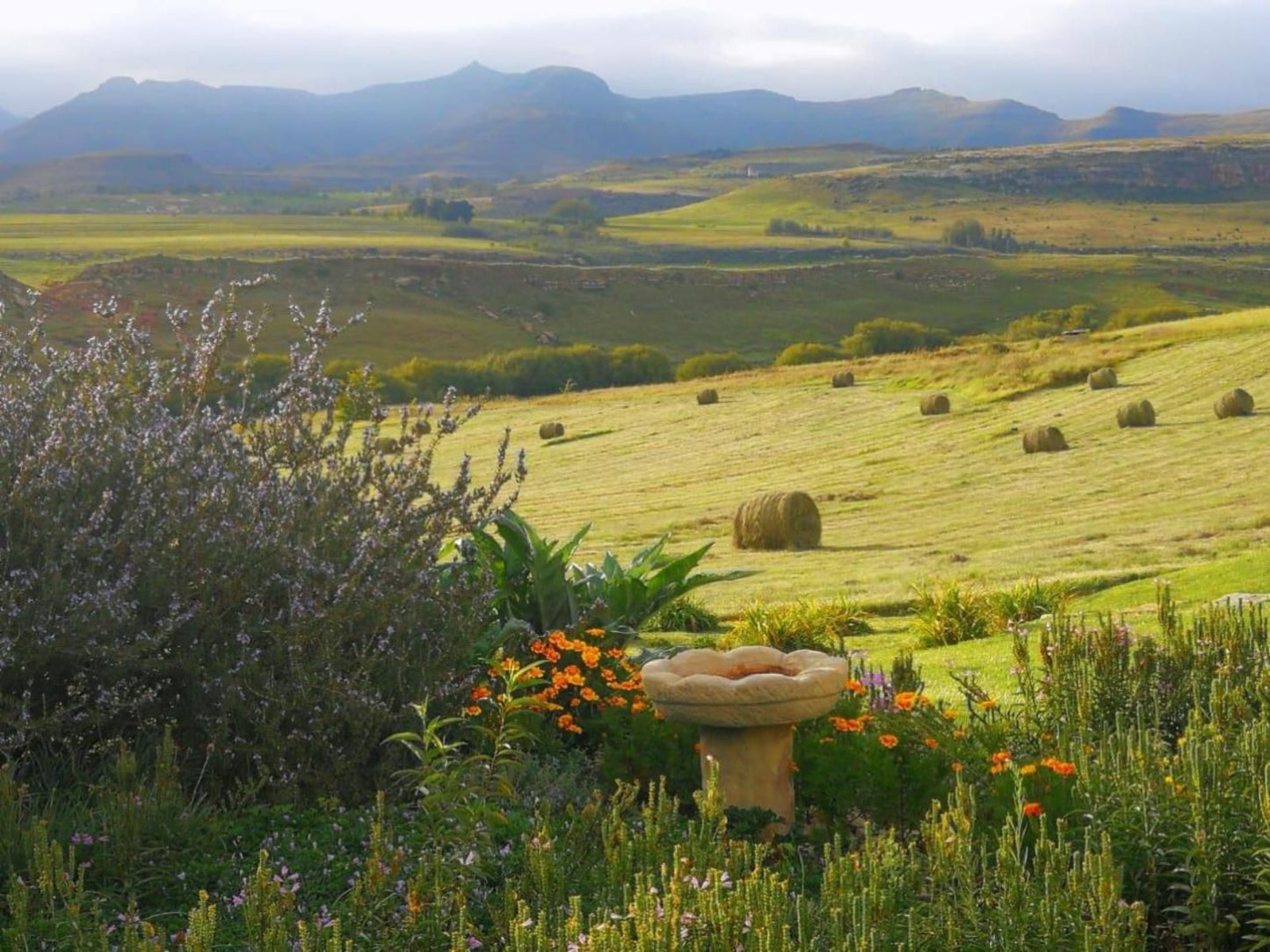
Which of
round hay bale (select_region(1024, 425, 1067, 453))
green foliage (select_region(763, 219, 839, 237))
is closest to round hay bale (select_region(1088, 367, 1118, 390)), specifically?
round hay bale (select_region(1024, 425, 1067, 453))

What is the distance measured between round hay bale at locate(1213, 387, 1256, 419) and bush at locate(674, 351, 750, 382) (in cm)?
4220

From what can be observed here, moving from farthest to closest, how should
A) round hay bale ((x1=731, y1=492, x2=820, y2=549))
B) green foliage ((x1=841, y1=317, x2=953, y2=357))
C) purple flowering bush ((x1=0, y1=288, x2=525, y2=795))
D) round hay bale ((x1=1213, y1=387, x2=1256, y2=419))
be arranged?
1. green foliage ((x1=841, y1=317, x2=953, y2=357))
2. round hay bale ((x1=1213, y1=387, x2=1256, y2=419))
3. round hay bale ((x1=731, y1=492, x2=820, y2=549))
4. purple flowering bush ((x1=0, y1=288, x2=525, y2=795))

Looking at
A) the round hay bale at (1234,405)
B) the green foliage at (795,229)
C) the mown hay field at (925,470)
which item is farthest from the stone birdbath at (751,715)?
the green foliage at (795,229)

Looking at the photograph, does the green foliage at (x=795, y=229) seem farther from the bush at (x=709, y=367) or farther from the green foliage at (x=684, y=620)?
the green foliage at (x=684, y=620)

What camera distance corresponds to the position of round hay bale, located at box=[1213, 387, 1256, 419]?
34438 millimetres

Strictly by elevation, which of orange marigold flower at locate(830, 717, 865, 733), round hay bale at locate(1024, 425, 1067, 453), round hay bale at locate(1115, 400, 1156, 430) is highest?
orange marigold flower at locate(830, 717, 865, 733)

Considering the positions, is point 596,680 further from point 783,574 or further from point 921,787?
point 783,574

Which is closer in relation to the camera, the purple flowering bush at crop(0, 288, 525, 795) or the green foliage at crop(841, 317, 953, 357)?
the purple flowering bush at crop(0, 288, 525, 795)

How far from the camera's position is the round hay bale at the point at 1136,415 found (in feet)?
116

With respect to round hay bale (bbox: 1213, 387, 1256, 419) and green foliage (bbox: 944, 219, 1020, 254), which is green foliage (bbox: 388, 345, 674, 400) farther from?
green foliage (bbox: 944, 219, 1020, 254)

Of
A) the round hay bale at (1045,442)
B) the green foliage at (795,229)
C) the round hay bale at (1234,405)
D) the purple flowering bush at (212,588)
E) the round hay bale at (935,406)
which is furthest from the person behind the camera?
the green foliage at (795,229)

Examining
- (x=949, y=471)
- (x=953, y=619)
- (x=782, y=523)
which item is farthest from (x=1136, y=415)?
(x=953, y=619)

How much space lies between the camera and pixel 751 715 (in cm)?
700

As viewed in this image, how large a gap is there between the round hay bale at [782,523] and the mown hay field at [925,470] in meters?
0.51
